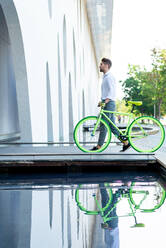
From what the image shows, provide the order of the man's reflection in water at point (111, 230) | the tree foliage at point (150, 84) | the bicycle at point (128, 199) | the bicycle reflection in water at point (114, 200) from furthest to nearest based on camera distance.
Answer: the tree foliage at point (150, 84), the bicycle at point (128, 199), the bicycle reflection in water at point (114, 200), the man's reflection in water at point (111, 230)

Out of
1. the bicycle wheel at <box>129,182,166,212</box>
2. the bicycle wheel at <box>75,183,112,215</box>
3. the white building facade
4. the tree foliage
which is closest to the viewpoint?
the bicycle wheel at <box>75,183,112,215</box>

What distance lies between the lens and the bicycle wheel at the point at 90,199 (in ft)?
12.1

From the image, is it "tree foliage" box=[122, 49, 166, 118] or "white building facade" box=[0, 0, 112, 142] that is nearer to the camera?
"white building facade" box=[0, 0, 112, 142]

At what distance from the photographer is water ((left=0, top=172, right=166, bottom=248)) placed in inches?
106

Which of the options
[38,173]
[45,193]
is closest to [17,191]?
[45,193]

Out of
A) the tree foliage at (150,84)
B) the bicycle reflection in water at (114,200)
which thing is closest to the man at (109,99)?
the bicycle reflection in water at (114,200)

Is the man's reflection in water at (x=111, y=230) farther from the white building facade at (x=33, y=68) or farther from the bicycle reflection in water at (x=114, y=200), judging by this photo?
the white building facade at (x=33, y=68)

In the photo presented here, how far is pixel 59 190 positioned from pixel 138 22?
221ft

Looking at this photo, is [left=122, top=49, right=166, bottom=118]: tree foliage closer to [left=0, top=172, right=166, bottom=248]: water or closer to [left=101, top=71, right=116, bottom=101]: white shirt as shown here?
[left=101, top=71, right=116, bottom=101]: white shirt

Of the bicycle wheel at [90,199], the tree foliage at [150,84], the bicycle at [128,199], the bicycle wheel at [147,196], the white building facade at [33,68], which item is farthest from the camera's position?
the tree foliage at [150,84]

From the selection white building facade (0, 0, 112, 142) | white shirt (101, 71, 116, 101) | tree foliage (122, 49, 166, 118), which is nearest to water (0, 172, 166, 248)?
white shirt (101, 71, 116, 101)

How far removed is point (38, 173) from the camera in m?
6.52

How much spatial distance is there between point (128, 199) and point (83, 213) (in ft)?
2.48

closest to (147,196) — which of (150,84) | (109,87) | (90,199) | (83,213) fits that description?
(90,199)
